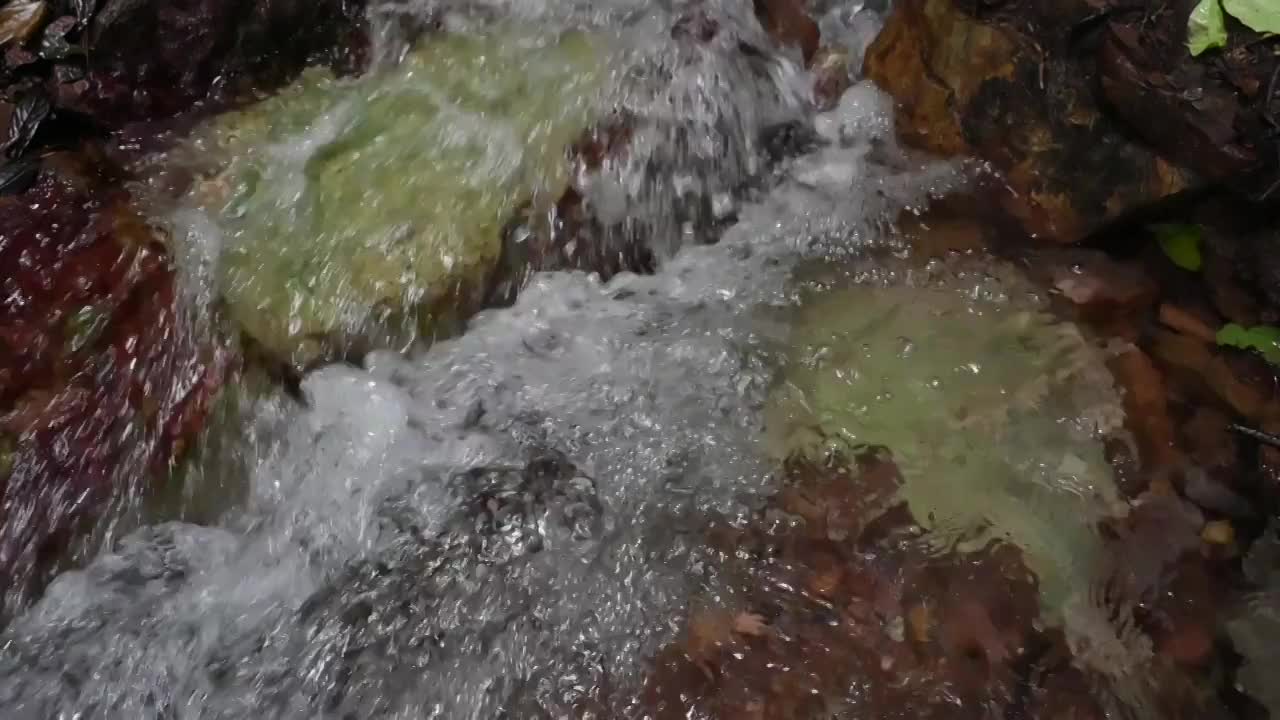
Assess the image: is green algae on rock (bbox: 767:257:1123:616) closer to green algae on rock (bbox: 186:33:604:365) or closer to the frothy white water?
the frothy white water

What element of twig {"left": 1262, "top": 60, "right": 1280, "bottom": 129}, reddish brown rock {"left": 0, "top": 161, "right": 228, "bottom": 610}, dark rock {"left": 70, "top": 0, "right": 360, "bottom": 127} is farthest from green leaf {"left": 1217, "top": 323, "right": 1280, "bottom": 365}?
dark rock {"left": 70, "top": 0, "right": 360, "bottom": 127}

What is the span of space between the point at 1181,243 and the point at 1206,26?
29.2 inches

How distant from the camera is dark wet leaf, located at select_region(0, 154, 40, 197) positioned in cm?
283

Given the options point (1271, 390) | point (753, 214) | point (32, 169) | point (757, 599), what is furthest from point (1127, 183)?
point (32, 169)

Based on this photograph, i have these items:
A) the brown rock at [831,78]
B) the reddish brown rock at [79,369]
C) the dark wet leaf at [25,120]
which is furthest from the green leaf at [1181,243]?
the dark wet leaf at [25,120]

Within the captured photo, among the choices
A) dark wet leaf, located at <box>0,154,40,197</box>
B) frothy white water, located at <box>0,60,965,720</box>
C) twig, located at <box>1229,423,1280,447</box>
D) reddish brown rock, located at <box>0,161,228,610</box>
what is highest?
dark wet leaf, located at <box>0,154,40,197</box>

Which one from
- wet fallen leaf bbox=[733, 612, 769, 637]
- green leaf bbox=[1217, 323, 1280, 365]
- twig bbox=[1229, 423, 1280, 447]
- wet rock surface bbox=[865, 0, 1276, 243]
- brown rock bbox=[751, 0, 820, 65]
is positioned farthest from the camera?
brown rock bbox=[751, 0, 820, 65]

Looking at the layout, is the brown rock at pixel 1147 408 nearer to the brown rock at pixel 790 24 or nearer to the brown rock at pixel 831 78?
the brown rock at pixel 831 78

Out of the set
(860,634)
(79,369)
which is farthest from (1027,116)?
(79,369)

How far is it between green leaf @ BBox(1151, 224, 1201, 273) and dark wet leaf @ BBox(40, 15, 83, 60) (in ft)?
12.7

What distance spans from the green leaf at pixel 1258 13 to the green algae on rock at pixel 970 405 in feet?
3.17

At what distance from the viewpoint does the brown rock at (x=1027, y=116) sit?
9.14 ft

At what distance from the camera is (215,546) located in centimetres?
251

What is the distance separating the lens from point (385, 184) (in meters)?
3.10
